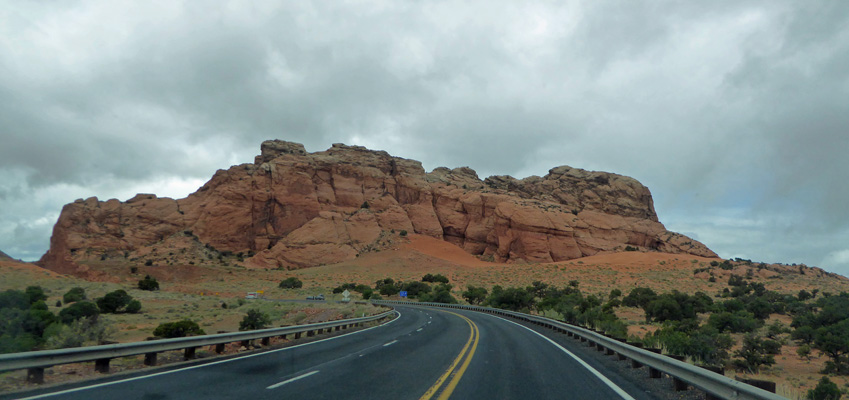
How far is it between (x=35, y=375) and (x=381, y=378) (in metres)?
5.77

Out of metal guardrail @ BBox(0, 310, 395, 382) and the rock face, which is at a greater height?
the rock face

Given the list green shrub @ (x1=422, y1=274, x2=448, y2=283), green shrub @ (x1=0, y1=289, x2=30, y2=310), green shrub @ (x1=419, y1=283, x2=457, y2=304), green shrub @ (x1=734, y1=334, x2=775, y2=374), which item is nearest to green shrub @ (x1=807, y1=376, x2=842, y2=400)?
green shrub @ (x1=734, y1=334, x2=775, y2=374)

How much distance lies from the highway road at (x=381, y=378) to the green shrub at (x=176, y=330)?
20.1ft

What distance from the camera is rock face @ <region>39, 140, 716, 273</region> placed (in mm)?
82562

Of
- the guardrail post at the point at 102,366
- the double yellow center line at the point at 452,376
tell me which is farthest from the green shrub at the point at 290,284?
the guardrail post at the point at 102,366

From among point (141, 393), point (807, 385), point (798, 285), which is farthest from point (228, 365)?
point (798, 285)

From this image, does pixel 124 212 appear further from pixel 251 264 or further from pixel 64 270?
pixel 251 264

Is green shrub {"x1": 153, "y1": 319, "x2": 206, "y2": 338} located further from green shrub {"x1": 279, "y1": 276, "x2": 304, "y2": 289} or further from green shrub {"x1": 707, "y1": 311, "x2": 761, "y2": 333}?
green shrub {"x1": 279, "y1": 276, "x2": 304, "y2": 289}

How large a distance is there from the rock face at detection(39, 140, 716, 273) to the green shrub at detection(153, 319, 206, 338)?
6594cm

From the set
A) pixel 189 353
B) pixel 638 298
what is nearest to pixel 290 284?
pixel 638 298

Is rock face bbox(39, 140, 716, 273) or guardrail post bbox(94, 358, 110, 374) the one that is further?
rock face bbox(39, 140, 716, 273)

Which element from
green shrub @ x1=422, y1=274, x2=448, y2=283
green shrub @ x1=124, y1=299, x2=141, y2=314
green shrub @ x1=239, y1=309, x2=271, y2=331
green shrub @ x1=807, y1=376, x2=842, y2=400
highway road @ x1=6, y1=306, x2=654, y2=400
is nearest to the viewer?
highway road @ x1=6, y1=306, x2=654, y2=400

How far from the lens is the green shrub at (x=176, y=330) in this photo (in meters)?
16.5

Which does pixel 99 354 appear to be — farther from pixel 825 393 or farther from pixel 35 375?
pixel 825 393
